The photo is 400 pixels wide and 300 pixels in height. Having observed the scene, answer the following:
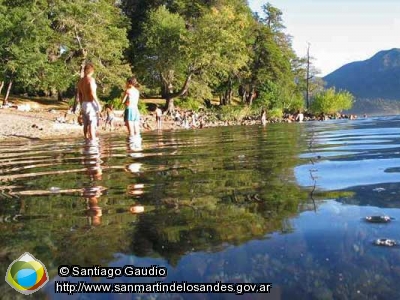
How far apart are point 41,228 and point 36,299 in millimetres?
1079

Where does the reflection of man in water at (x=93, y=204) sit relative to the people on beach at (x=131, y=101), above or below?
below

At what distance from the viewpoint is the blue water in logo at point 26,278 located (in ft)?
7.23

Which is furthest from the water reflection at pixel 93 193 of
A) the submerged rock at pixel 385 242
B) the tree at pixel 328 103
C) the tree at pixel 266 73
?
the tree at pixel 328 103

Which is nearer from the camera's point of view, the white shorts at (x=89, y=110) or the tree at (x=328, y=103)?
the white shorts at (x=89, y=110)

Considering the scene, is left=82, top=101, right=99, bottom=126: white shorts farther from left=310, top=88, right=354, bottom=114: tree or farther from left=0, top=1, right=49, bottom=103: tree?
left=310, top=88, right=354, bottom=114: tree

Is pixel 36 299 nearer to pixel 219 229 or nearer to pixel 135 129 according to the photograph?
pixel 219 229

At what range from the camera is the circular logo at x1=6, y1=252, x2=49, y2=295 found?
2186 millimetres

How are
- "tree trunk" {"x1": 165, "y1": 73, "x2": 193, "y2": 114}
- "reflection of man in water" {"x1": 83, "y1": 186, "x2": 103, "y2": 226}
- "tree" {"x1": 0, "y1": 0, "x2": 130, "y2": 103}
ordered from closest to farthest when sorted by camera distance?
"reflection of man in water" {"x1": 83, "y1": 186, "x2": 103, "y2": 226} → "tree" {"x1": 0, "y1": 0, "x2": 130, "y2": 103} → "tree trunk" {"x1": 165, "y1": 73, "x2": 193, "y2": 114}

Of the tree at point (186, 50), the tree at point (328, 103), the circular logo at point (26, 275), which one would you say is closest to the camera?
the circular logo at point (26, 275)

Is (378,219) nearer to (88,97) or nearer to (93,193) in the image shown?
(93,193)

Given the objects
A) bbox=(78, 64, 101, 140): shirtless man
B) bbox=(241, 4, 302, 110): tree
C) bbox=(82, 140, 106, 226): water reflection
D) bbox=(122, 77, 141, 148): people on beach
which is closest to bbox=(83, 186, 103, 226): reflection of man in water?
bbox=(82, 140, 106, 226): water reflection

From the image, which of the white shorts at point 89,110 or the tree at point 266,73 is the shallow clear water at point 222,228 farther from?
the tree at point 266,73

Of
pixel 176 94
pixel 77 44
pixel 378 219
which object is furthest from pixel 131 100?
pixel 176 94

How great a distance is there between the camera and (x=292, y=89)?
76062 millimetres
